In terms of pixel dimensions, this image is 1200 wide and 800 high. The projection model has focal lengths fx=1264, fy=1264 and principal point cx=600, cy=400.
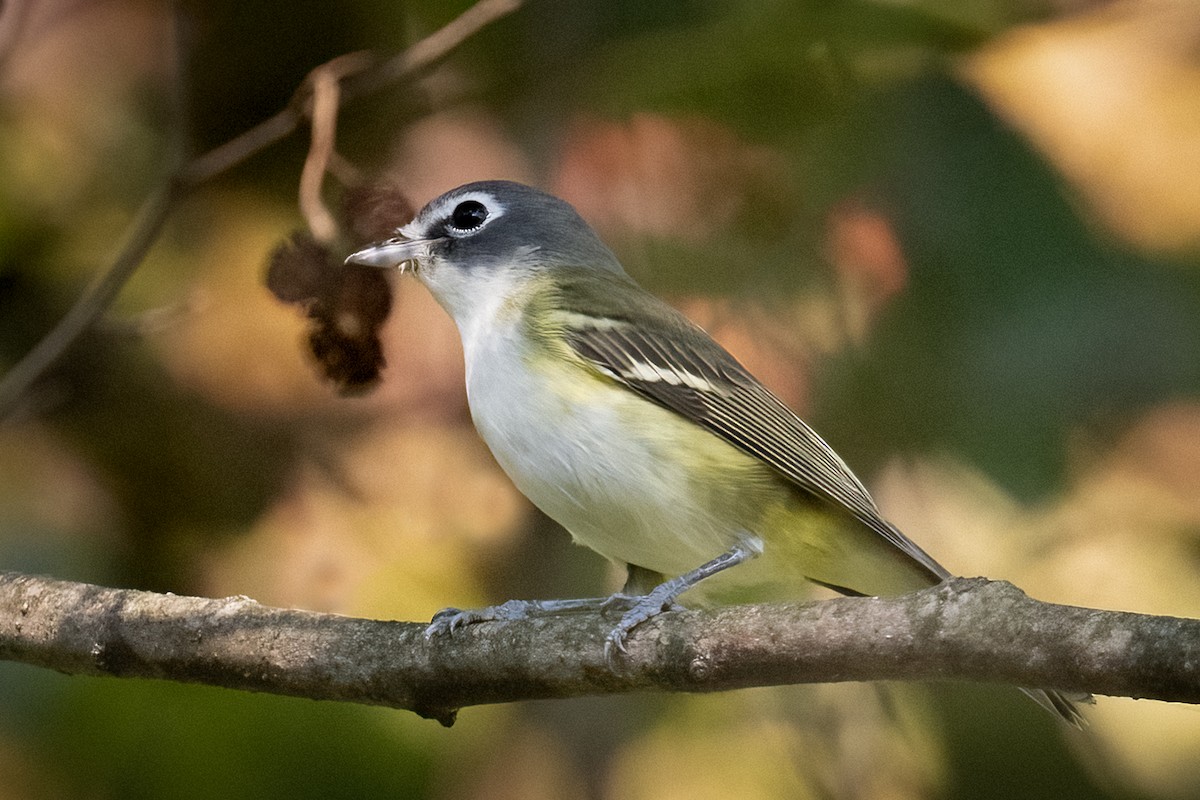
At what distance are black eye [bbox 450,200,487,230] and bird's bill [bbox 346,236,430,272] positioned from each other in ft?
0.34

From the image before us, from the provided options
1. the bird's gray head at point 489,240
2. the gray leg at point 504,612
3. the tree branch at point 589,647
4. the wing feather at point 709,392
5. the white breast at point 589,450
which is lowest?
the tree branch at point 589,647

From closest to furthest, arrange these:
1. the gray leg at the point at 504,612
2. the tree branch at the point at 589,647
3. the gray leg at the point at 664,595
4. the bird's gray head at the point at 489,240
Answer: the tree branch at the point at 589,647, the gray leg at the point at 664,595, the gray leg at the point at 504,612, the bird's gray head at the point at 489,240

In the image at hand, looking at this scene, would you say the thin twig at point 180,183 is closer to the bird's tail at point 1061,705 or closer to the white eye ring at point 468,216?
the white eye ring at point 468,216

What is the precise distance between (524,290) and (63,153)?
1278 mm

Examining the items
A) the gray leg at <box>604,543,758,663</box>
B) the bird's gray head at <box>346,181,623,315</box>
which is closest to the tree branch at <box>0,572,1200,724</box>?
the gray leg at <box>604,543,758,663</box>

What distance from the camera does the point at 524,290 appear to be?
2.40 metres

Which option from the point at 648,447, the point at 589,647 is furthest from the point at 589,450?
the point at 589,647

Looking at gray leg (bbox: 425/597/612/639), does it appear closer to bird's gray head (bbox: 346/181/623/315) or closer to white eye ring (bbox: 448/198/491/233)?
bird's gray head (bbox: 346/181/623/315)

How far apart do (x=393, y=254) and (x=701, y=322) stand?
73 cm

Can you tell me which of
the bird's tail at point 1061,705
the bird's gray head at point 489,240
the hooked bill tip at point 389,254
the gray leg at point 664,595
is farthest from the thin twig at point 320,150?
the bird's tail at point 1061,705

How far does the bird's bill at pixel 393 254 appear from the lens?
217cm

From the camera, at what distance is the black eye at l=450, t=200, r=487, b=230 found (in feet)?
8.27

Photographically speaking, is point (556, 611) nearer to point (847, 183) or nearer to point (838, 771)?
point (838, 771)

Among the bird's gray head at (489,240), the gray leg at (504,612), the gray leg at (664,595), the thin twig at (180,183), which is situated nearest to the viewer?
the gray leg at (664,595)
